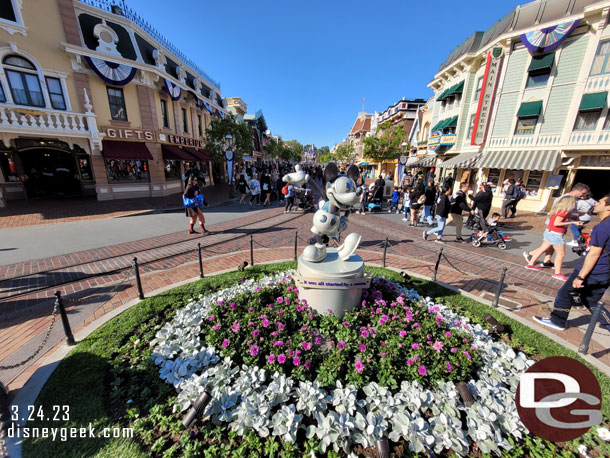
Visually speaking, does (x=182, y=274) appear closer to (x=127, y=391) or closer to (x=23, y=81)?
(x=127, y=391)

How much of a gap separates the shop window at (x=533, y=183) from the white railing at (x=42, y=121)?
25.1 meters

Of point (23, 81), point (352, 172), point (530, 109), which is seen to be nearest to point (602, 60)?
point (530, 109)

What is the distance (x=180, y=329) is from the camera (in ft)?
12.4

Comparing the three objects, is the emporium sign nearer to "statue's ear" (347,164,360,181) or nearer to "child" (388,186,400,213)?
"child" (388,186,400,213)

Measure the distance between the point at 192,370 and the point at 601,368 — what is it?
544 centimetres

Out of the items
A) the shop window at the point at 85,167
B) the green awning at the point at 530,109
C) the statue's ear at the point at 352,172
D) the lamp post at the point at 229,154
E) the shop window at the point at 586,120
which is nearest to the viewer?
the statue's ear at the point at 352,172

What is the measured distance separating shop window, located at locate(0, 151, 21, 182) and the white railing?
4389mm

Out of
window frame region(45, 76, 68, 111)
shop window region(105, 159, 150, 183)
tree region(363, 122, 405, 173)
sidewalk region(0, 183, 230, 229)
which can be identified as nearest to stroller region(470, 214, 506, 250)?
sidewalk region(0, 183, 230, 229)

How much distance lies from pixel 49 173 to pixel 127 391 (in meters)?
19.1

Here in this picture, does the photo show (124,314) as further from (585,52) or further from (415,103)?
(415,103)

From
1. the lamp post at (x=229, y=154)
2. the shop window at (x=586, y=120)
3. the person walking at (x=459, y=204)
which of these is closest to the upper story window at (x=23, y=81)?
the lamp post at (x=229, y=154)

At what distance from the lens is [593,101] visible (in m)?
12.4

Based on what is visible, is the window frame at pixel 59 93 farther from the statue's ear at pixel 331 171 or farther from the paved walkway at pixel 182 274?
the statue's ear at pixel 331 171

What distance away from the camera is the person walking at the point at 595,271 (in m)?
3.43
